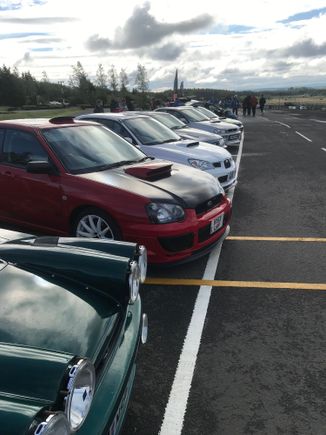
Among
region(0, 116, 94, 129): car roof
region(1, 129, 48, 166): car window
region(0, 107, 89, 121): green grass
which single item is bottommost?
region(0, 107, 89, 121): green grass

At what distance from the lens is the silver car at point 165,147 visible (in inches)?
300

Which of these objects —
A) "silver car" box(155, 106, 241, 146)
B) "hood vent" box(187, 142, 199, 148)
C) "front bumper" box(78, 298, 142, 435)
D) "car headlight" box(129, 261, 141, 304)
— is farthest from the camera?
"silver car" box(155, 106, 241, 146)

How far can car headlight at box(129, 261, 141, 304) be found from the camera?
257 centimetres

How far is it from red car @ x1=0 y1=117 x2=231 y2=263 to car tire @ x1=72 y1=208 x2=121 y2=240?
1 cm

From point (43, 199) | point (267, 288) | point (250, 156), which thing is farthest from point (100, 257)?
point (250, 156)

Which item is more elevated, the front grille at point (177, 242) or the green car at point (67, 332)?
the green car at point (67, 332)

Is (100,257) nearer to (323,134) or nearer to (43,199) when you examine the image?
(43,199)

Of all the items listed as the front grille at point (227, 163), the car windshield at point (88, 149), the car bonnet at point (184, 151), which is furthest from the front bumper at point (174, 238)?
the front grille at point (227, 163)

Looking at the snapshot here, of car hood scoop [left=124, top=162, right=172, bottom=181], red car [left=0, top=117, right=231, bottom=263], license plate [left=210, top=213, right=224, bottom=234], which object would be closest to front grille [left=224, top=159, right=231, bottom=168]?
red car [left=0, top=117, right=231, bottom=263]

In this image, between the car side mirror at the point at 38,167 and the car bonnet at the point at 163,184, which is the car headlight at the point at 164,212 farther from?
the car side mirror at the point at 38,167

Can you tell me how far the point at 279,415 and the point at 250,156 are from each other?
37.8 feet

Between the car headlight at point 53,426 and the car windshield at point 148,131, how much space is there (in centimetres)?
653

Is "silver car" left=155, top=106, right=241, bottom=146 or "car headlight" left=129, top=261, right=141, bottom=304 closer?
"car headlight" left=129, top=261, right=141, bottom=304

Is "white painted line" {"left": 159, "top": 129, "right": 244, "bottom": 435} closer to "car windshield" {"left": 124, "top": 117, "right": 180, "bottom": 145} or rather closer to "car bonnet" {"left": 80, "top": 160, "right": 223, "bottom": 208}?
"car bonnet" {"left": 80, "top": 160, "right": 223, "bottom": 208}
